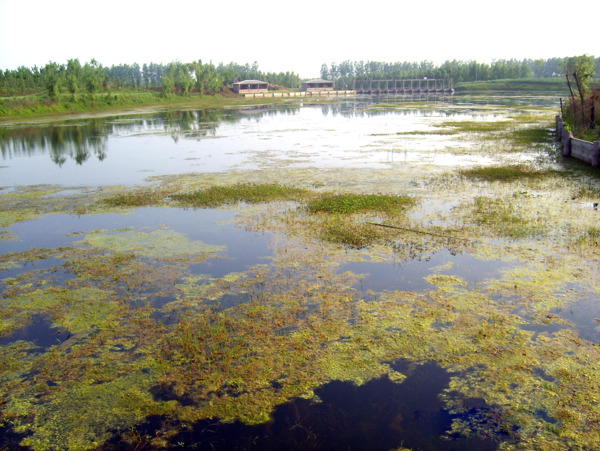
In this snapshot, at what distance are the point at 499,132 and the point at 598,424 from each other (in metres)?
26.5

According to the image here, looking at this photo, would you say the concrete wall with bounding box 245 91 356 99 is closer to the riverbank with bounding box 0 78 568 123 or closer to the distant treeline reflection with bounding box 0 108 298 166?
the riverbank with bounding box 0 78 568 123

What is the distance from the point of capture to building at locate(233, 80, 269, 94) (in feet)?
389

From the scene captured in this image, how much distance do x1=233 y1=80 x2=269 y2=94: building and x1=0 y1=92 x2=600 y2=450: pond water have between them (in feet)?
362

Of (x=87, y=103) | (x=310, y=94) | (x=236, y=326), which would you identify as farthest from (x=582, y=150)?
(x=310, y=94)

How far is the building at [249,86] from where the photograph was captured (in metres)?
118

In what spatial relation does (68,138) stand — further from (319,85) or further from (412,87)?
(412,87)

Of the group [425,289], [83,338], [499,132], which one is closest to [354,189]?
[425,289]

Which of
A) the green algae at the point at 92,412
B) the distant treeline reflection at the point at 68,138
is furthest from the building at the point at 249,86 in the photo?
the green algae at the point at 92,412

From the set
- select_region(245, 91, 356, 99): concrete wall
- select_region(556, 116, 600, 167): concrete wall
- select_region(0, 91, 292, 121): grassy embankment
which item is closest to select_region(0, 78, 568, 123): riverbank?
select_region(0, 91, 292, 121): grassy embankment

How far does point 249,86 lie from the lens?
4833 inches

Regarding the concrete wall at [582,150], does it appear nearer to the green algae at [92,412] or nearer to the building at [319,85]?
the green algae at [92,412]

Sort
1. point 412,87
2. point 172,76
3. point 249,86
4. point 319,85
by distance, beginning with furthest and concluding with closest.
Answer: point 412,87, point 319,85, point 249,86, point 172,76

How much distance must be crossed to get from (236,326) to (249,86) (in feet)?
402

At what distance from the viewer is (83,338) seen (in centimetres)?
675
